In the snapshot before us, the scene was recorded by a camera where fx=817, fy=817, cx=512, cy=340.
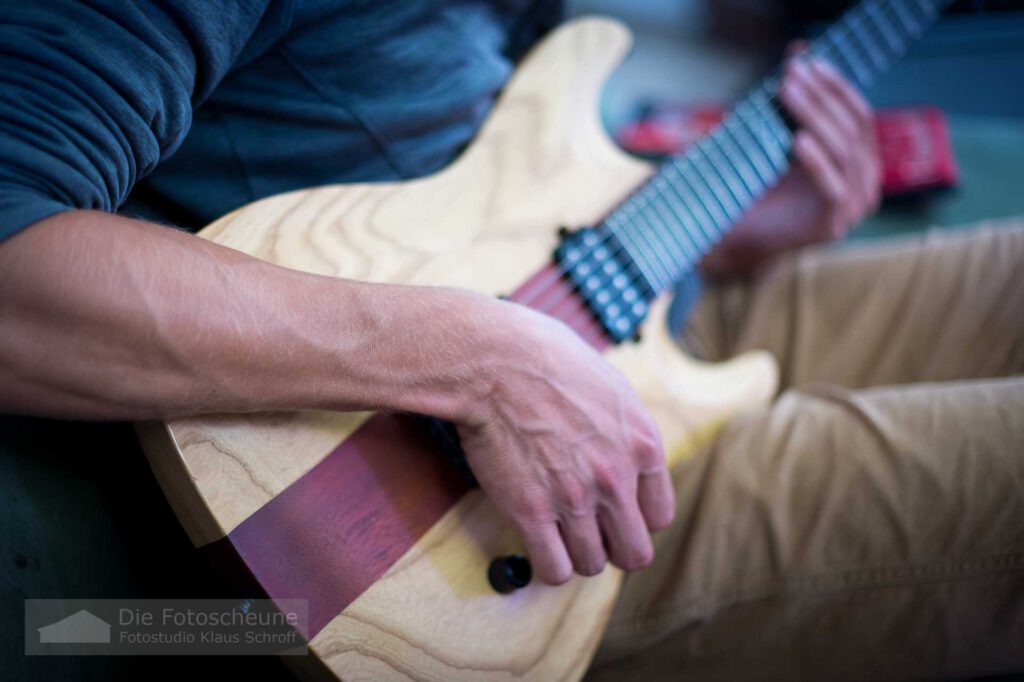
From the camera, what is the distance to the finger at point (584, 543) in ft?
1.97

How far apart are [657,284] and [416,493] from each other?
0.33 m

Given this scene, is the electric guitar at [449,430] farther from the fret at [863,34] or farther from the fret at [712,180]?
the fret at [863,34]

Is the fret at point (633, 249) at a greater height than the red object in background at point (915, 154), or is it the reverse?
the fret at point (633, 249)

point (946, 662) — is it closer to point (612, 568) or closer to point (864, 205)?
point (612, 568)

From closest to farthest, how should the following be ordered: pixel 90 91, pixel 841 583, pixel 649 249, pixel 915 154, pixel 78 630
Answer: pixel 90 91 → pixel 78 630 → pixel 841 583 → pixel 649 249 → pixel 915 154

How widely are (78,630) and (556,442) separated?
35 cm

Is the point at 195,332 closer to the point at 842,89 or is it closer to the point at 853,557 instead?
the point at 853,557

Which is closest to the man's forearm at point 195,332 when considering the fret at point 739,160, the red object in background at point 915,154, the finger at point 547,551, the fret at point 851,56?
the finger at point 547,551

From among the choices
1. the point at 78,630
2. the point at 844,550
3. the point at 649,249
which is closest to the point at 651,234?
the point at 649,249

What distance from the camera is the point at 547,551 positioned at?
60cm

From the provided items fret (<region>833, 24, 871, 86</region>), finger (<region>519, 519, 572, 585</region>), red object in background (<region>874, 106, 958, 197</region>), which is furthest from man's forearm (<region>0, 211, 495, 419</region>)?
red object in background (<region>874, 106, 958, 197</region>)

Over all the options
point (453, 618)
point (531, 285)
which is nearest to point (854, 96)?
point (531, 285)

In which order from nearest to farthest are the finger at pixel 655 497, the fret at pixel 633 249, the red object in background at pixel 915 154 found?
the finger at pixel 655 497, the fret at pixel 633 249, the red object in background at pixel 915 154

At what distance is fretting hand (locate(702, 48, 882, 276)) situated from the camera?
1016 mm
